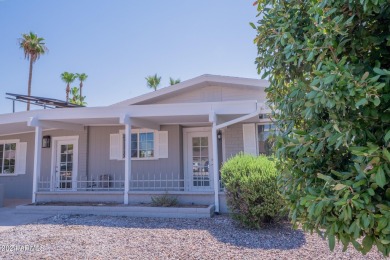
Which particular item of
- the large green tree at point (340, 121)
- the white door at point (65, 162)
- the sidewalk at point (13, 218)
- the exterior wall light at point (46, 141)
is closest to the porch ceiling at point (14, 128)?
the exterior wall light at point (46, 141)

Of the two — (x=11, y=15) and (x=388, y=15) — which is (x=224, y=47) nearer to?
(x=11, y=15)

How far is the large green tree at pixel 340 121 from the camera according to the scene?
54.1 inches

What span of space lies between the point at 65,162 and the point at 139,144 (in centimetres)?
341

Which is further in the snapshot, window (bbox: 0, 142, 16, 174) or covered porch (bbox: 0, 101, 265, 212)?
window (bbox: 0, 142, 16, 174)

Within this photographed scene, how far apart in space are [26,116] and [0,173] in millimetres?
4833

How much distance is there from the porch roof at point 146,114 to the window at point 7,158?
2.21m

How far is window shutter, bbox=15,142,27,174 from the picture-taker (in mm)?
11758

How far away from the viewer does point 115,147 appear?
10742 mm

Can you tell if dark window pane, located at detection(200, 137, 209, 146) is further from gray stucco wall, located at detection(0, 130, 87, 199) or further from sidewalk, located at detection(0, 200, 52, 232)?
sidewalk, located at detection(0, 200, 52, 232)

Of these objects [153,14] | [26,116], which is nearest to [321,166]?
[153,14]

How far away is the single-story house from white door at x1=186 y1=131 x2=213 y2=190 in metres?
0.04

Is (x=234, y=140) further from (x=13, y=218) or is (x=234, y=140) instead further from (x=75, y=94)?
(x=75, y=94)

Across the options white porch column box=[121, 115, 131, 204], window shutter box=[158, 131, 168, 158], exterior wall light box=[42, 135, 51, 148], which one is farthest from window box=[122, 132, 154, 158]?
exterior wall light box=[42, 135, 51, 148]

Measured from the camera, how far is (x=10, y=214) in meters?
8.27
